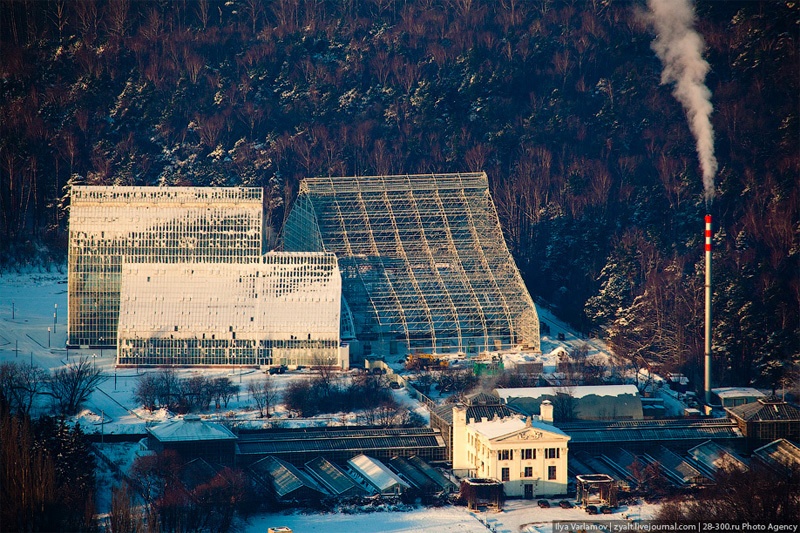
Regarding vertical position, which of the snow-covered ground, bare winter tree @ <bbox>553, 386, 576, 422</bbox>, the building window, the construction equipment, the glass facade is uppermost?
the glass facade

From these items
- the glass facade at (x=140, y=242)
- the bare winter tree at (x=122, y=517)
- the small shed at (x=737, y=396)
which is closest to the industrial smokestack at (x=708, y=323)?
the small shed at (x=737, y=396)

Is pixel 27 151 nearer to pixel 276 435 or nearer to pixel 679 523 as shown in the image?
pixel 276 435

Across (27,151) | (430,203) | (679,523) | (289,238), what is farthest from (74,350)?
(679,523)

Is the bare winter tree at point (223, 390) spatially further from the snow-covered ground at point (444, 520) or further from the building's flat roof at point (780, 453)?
the building's flat roof at point (780, 453)

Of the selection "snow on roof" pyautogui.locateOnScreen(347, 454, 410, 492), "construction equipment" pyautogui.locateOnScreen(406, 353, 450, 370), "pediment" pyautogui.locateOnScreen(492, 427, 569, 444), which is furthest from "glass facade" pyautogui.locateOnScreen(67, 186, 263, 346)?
"pediment" pyautogui.locateOnScreen(492, 427, 569, 444)

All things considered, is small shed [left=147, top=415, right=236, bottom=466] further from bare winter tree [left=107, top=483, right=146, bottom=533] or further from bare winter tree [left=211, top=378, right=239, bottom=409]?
bare winter tree [left=211, top=378, right=239, bottom=409]

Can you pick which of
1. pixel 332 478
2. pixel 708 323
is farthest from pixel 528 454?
pixel 708 323
